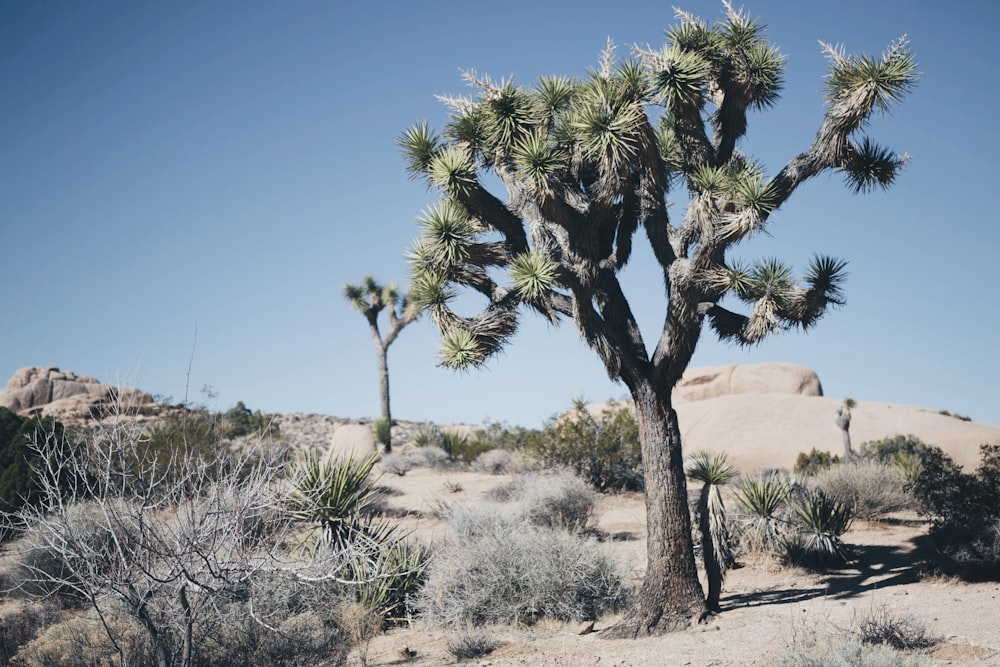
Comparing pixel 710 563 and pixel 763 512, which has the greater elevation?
pixel 763 512

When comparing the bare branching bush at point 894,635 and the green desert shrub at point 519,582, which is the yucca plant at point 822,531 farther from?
the bare branching bush at point 894,635

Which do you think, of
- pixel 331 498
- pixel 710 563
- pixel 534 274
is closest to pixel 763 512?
pixel 710 563

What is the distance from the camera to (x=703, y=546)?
31.6 feet

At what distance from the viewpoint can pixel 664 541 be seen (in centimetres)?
909

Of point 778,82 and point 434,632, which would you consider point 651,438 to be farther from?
point 778,82

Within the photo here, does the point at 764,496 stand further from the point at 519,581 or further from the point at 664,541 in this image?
the point at 519,581

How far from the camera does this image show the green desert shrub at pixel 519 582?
9531 mm

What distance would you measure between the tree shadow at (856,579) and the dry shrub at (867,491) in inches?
102

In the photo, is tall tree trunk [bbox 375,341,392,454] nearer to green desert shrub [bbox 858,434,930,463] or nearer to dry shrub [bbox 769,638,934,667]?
green desert shrub [bbox 858,434,930,463]

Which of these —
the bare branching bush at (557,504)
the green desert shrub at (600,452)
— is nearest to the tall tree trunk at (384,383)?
the green desert shrub at (600,452)

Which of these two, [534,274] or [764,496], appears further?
[764,496]

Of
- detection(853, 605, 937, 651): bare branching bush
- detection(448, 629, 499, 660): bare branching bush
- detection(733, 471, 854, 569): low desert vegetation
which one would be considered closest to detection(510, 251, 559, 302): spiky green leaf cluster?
detection(448, 629, 499, 660): bare branching bush

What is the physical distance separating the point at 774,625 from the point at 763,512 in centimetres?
446

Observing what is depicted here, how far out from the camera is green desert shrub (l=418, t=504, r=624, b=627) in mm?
9531
